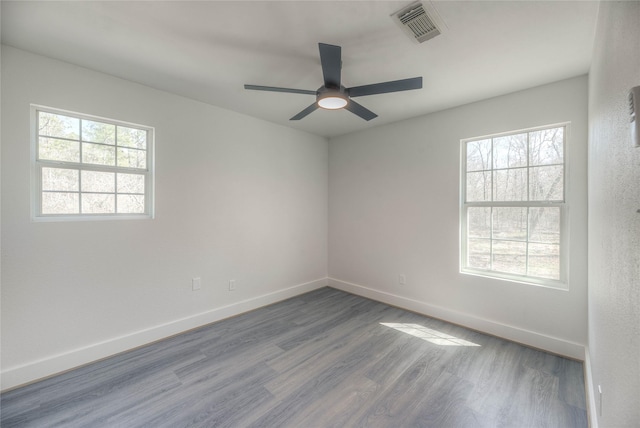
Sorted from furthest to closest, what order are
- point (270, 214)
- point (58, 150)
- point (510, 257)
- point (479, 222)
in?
point (270, 214) < point (479, 222) < point (510, 257) < point (58, 150)

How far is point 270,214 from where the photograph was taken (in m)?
3.82

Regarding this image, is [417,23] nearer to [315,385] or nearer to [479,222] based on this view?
[479,222]

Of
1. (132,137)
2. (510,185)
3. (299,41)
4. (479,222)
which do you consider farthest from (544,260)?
(132,137)

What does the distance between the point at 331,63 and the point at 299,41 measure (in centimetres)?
39

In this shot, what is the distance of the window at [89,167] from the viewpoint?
2209 millimetres

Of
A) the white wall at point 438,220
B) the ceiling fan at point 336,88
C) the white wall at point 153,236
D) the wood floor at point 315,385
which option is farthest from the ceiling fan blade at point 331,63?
the wood floor at point 315,385

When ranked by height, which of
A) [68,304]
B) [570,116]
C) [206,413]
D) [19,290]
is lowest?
[206,413]

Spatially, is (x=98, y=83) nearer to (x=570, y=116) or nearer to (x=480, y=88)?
(x=480, y=88)

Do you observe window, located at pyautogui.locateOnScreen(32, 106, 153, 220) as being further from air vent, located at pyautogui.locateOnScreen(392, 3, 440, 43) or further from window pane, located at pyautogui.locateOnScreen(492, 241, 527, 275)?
window pane, located at pyautogui.locateOnScreen(492, 241, 527, 275)

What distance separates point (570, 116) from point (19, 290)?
4934mm

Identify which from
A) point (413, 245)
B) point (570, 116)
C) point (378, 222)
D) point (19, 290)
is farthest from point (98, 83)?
point (570, 116)

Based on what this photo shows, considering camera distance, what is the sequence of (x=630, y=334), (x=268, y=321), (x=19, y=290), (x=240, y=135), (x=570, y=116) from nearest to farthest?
(x=630, y=334), (x=19, y=290), (x=570, y=116), (x=268, y=321), (x=240, y=135)

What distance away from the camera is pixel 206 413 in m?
1.79

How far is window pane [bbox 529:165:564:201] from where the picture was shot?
8.33ft
